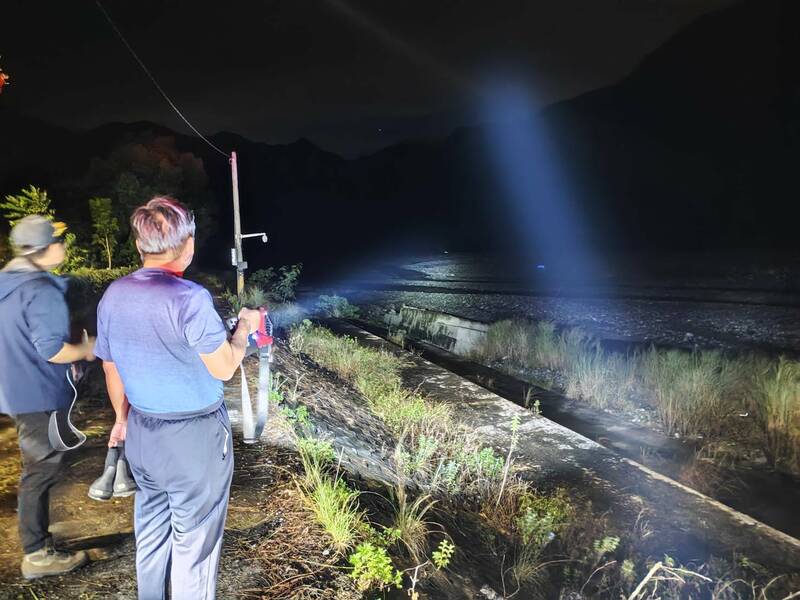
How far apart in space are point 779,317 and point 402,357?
1057 centimetres

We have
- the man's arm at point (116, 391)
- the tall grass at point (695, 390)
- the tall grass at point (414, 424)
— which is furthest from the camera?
the tall grass at point (695, 390)

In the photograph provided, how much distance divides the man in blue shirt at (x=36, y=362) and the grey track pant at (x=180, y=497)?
79 cm

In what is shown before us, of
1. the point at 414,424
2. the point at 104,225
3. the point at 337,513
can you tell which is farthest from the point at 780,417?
the point at 104,225

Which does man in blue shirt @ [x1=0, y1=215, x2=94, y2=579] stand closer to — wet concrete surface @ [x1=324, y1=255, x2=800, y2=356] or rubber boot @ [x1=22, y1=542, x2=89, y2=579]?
rubber boot @ [x1=22, y1=542, x2=89, y2=579]

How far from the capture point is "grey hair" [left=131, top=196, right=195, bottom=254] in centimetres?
193

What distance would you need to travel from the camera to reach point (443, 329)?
43.5 feet

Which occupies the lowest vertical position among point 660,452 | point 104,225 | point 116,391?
point 660,452

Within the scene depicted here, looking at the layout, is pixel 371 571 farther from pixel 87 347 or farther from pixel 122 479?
pixel 87 347

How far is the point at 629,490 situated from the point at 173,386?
4.51m

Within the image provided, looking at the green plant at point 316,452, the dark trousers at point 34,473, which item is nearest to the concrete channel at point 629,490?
the green plant at point 316,452

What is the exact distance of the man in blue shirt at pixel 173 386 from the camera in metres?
1.88

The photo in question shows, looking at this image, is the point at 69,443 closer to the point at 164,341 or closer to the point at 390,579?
the point at 164,341

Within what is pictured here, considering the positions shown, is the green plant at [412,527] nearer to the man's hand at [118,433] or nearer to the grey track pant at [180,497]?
the grey track pant at [180,497]

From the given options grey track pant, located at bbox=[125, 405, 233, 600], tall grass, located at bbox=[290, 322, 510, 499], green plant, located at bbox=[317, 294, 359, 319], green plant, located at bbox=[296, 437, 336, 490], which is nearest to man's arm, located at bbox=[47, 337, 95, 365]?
grey track pant, located at bbox=[125, 405, 233, 600]
